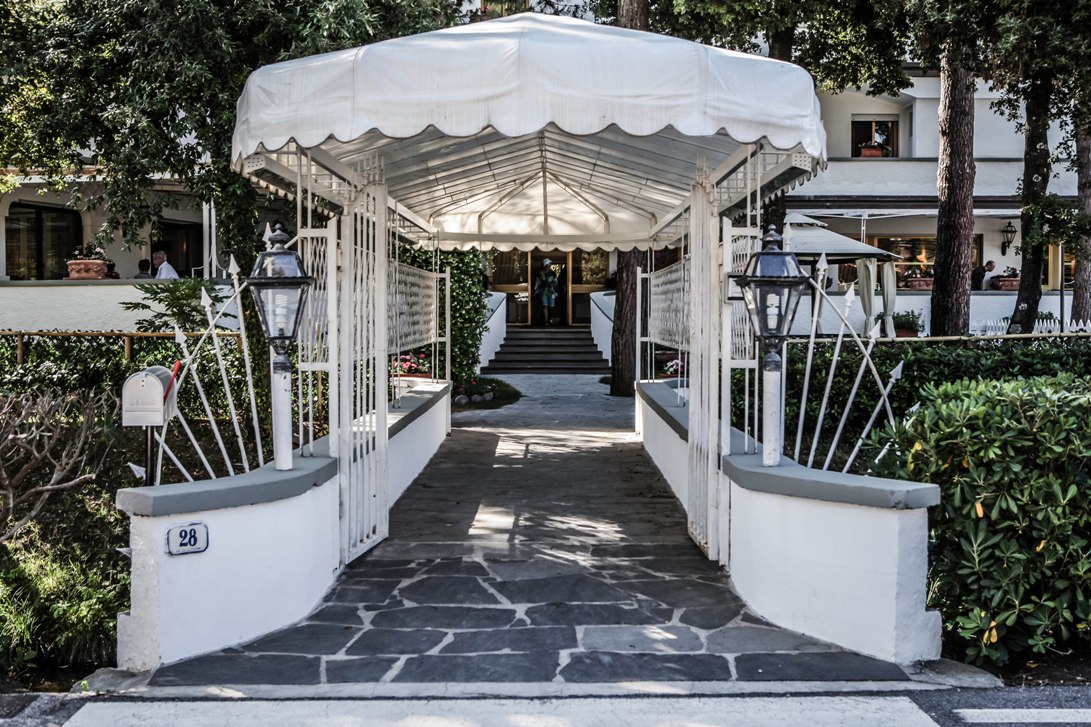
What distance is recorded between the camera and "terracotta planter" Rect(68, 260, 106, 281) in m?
16.6

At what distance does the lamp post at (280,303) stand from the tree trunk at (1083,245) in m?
12.0

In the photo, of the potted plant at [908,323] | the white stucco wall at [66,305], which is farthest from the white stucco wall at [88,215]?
the potted plant at [908,323]

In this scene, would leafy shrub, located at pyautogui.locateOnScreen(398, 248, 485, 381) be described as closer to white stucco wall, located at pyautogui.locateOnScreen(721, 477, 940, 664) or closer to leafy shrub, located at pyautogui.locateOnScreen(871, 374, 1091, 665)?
white stucco wall, located at pyautogui.locateOnScreen(721, 477, 940, 664)

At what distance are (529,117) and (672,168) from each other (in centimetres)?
276

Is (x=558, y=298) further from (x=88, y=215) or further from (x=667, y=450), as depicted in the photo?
(x=667, y=450)

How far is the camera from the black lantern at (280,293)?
5.05 m

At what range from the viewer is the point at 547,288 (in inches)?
1037

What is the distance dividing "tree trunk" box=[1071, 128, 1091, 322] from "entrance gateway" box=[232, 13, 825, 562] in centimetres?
902

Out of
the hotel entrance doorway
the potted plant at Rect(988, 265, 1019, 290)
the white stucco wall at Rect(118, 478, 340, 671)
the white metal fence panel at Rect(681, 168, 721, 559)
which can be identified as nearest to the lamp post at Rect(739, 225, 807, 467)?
the white metal fence panel at Rect(681, 168, 721, 559)

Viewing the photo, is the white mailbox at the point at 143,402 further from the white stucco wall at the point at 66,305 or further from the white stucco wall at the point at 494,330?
the white stucco wall at the point at 494,330

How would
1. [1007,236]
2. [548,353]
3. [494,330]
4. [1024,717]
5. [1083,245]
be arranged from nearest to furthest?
[1024,717] → [1083,245] → [494,330] → [548,353] → [1007,236]

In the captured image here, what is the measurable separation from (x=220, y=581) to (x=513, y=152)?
452 centimetres

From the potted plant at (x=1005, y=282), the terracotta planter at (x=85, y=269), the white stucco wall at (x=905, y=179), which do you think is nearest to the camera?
the terracotta planter at (x=85, y=269)

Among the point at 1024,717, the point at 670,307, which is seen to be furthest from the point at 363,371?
the point at 1024,717
